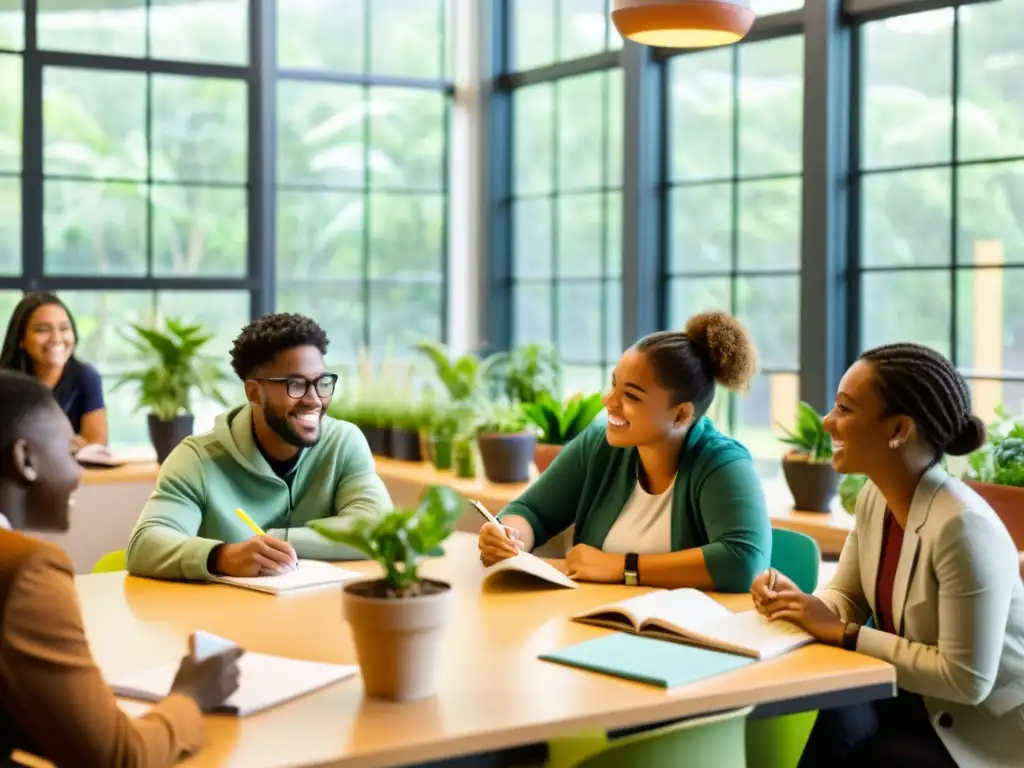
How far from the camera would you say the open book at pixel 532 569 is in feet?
9.25

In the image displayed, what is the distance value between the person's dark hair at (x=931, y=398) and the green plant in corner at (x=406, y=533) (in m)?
0.90

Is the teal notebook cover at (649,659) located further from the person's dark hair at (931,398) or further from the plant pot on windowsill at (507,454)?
the plant pot on windowsill at (507,454)

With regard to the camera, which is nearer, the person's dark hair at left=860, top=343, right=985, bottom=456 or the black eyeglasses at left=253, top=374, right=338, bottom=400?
the person's dark hair at left=860, top=343, right=985, bottom=456

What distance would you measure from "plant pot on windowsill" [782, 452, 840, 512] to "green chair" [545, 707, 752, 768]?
2.46 m

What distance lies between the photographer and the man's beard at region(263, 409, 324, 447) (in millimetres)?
3107

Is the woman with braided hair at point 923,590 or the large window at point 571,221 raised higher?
the large window at point 571,221

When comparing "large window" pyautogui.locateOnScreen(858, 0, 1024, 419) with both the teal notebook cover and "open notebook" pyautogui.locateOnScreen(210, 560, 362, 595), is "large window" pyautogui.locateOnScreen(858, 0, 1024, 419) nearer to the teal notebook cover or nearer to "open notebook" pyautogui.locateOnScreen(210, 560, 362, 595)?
"open notebook" pyautogui.locateOnScreen(210, 560, 362, 595)

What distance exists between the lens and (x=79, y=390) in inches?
216

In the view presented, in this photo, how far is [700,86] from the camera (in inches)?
240

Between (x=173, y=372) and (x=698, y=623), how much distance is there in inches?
160

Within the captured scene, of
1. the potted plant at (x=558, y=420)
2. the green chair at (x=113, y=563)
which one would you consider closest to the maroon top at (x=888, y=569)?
the green chair at (x=113, y=563)

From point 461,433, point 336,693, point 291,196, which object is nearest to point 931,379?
point 336,693

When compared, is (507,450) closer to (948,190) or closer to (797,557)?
(948,190)

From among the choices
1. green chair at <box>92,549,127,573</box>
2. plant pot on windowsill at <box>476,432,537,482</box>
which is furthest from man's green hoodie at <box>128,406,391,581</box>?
plant pot on windowsill at <box>476,432,537,482</box>
